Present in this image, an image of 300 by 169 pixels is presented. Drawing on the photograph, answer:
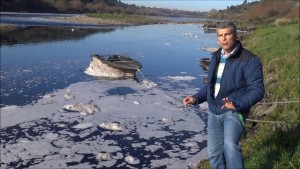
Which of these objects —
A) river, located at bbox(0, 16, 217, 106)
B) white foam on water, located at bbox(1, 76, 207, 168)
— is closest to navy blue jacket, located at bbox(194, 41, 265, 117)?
white foam on water, located at bbox(1, 76, 207, 168)

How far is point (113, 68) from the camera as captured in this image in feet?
75.3

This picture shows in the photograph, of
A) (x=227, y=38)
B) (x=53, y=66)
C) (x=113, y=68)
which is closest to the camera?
(x=227, y=38)

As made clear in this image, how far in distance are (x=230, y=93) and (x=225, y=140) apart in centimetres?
58

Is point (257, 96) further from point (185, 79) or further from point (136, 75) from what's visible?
point (136, 75)

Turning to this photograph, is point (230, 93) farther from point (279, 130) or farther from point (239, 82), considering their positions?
point (279, 130)

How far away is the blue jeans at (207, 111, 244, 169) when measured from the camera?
455cm

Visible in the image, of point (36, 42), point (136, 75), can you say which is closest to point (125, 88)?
point (136, 75)

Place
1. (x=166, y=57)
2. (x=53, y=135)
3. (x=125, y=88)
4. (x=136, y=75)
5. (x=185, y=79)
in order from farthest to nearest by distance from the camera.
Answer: (x=166, y=57)
(x=136, y=75)
(x=185, y=79)
(x=125, y=88)
(x=53, y=135)

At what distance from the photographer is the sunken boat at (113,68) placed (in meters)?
22.7

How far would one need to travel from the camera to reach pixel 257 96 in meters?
4.32

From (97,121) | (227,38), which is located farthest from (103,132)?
(227,38)

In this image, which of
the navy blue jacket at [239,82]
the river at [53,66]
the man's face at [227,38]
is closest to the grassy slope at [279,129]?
the navy blue jacket at [239,82]

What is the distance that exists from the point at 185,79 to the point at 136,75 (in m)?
3.28

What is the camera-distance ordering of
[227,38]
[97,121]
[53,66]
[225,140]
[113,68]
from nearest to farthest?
[227,38] < [225,140] < [97,121] < [113,68] < [53,66]
